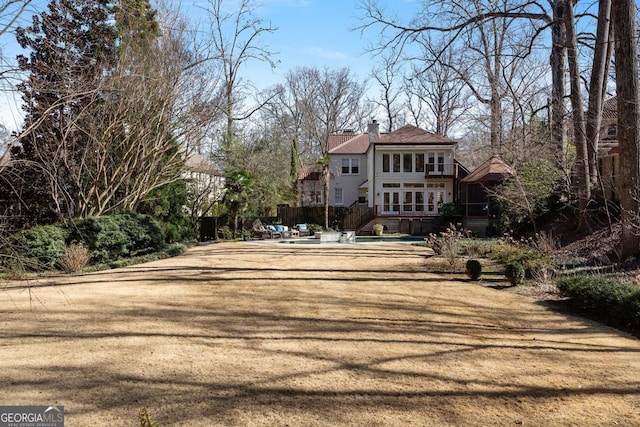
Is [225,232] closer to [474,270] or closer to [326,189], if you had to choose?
[326,189]

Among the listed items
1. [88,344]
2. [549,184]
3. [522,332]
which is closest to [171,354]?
[88,344]

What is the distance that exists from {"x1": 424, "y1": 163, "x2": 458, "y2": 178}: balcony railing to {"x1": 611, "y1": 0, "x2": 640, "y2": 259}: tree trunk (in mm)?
22463

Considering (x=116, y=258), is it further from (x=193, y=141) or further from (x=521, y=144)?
(x=521, y=144)

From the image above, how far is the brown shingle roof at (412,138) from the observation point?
34000 mm

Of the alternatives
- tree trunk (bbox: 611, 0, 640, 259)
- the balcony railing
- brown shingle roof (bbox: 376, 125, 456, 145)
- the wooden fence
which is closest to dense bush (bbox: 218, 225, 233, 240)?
the wooden fence

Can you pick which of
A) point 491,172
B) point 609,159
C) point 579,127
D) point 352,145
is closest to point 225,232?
point 491,172

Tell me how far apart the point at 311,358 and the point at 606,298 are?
5.72 metres

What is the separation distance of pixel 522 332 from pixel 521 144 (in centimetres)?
1641

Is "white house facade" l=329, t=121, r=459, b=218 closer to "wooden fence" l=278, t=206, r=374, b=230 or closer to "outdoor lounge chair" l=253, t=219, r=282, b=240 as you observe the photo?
"wooden fence" l=278, t=206, r=374, b=230

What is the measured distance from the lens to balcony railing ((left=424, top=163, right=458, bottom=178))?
34.4 metres

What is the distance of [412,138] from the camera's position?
114ft

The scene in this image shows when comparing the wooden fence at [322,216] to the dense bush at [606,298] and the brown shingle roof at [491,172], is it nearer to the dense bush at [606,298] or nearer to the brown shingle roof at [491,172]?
the brown shingle roof at [491,172]

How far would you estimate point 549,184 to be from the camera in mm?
19969

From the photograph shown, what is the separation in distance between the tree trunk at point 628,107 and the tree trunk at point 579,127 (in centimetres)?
436
